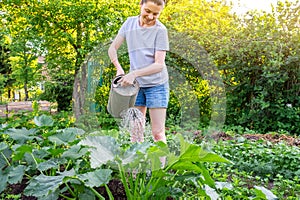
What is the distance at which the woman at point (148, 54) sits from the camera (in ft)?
6.54

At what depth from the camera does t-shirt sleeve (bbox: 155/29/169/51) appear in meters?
2.00

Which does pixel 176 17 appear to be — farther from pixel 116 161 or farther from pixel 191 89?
pixel 116 161

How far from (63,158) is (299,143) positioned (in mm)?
2868

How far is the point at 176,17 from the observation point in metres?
5.21

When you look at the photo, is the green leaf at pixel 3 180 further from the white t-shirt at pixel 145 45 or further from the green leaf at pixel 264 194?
the green leaf at pixel 264 194

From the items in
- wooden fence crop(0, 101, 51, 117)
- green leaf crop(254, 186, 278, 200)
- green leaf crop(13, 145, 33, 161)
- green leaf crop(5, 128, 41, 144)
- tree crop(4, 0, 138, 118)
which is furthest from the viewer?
wooden fence crop(0, 101, 51, 117)

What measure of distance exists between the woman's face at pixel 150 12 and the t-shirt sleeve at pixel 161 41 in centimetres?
7

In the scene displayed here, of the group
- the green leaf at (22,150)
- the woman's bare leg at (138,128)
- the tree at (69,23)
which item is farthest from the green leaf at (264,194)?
the tree at (69,23)

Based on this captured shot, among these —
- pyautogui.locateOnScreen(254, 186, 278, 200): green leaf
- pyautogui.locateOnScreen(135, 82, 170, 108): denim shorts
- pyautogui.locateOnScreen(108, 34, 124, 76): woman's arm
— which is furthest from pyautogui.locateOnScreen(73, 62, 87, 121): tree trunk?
pyautogui.locateOnScreen(254, 186, 278, 200): green leaf

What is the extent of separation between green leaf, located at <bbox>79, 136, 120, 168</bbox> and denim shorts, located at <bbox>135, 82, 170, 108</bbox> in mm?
316

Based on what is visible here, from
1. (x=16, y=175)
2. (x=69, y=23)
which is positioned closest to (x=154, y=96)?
(x=16, y=175)

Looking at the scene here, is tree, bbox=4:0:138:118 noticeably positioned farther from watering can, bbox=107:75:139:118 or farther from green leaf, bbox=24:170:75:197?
green leaf, bbox=24:170:75:197

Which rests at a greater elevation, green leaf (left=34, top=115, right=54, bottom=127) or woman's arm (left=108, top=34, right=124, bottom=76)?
woman's arm (left=108, top=34, right=124, bottom=76)

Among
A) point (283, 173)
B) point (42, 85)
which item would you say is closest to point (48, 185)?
point (283, 173)
